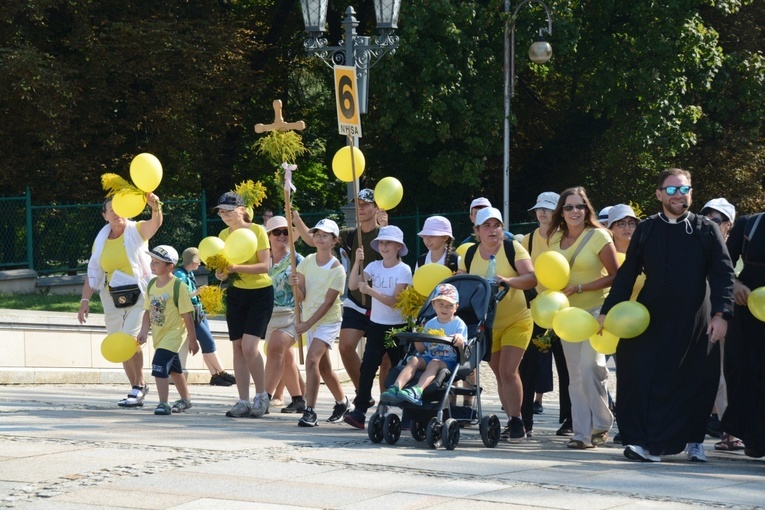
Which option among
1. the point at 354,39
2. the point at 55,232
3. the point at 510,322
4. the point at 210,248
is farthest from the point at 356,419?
the point at 55,232

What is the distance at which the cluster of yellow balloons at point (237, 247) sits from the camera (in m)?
11.2

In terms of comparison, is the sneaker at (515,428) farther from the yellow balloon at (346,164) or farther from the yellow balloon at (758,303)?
the yellow balloon at (346,164)

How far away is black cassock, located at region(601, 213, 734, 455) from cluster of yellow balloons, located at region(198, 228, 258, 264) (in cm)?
365

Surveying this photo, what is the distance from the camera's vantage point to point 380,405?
373 inches

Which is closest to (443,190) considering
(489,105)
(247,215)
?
(489,105)

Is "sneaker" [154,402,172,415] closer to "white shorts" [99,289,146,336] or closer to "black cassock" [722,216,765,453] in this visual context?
"white shorts" [99,289,146,336]

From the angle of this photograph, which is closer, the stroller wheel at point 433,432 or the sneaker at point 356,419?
the stroller wheel at point 433,432

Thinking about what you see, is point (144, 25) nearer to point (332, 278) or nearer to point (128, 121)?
point (128, 121)

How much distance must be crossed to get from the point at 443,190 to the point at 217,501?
26236mm

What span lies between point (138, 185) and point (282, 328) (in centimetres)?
183

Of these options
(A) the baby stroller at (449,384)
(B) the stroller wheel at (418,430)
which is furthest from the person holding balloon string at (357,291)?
(B) the stroller wheel at (418,430)

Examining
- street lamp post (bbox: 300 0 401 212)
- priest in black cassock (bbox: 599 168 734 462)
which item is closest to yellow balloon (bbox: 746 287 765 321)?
priest in black cassock (bbox: 599 168 734 462)

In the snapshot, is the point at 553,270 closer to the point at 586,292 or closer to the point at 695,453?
the point at 586,292

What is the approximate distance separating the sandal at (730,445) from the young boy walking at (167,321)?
4.53m
